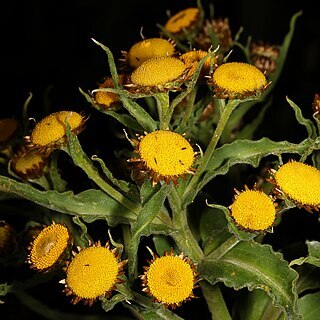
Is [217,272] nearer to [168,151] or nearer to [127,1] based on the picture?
[168,151]

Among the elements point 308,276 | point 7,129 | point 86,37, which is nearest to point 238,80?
point 308,276

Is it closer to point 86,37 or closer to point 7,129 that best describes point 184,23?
point 7,129

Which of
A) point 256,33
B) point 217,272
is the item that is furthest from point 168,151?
point 256,33

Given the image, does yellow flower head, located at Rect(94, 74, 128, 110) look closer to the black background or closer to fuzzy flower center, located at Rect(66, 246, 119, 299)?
fuzzy flower center, located at Rect(66, 246, 119, 299)

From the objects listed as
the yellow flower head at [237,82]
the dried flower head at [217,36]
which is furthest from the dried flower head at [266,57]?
the yellow flower head at [237,82]

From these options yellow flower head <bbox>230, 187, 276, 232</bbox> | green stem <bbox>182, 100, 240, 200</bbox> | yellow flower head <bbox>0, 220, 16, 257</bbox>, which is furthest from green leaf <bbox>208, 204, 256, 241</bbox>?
yellow flower head <bbox>0, 220, 16, 257</bbox>

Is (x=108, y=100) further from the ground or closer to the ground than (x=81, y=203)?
further from the ground

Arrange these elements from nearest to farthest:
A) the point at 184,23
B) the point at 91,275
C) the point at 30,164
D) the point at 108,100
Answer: the point at 91,275
the point at 108,100
the point at 30,164
the point at 184,23
